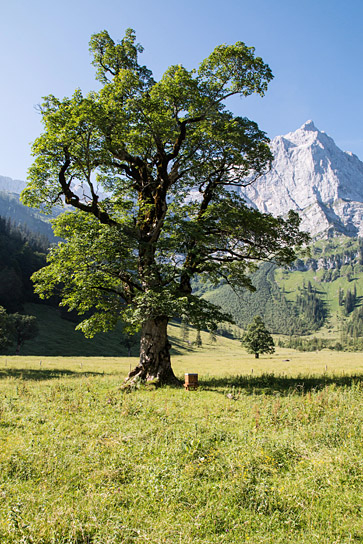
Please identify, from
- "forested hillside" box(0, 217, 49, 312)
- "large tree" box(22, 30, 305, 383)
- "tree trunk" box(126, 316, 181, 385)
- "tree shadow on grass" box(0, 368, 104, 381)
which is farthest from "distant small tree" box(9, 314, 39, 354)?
"tree trunk" box(126, 316, 181, 385)

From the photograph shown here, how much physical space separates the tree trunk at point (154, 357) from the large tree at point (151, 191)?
0.06 meters

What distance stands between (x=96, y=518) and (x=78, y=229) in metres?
15.3

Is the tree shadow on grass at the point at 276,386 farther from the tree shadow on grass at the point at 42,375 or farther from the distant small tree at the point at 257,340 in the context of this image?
the distant small tree at the point at 257,340

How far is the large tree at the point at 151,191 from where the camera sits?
52.3 feet

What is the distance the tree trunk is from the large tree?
6cm

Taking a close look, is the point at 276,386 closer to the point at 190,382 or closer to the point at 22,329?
the point at 190,382

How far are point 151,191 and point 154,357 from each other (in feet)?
35.1

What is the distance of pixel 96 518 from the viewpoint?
488cm

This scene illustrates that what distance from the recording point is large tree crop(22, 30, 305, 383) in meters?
16.0

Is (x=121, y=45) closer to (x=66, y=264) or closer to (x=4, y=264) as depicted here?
(x=66, y=264)

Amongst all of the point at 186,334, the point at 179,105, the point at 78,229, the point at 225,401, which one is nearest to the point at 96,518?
the point at 225,401

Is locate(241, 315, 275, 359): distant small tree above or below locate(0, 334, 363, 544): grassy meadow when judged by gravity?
below

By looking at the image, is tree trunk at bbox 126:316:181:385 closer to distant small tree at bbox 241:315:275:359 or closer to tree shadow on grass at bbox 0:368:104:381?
tree shadow on grass at bbox 0:368:104:381

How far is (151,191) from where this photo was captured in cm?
2091
